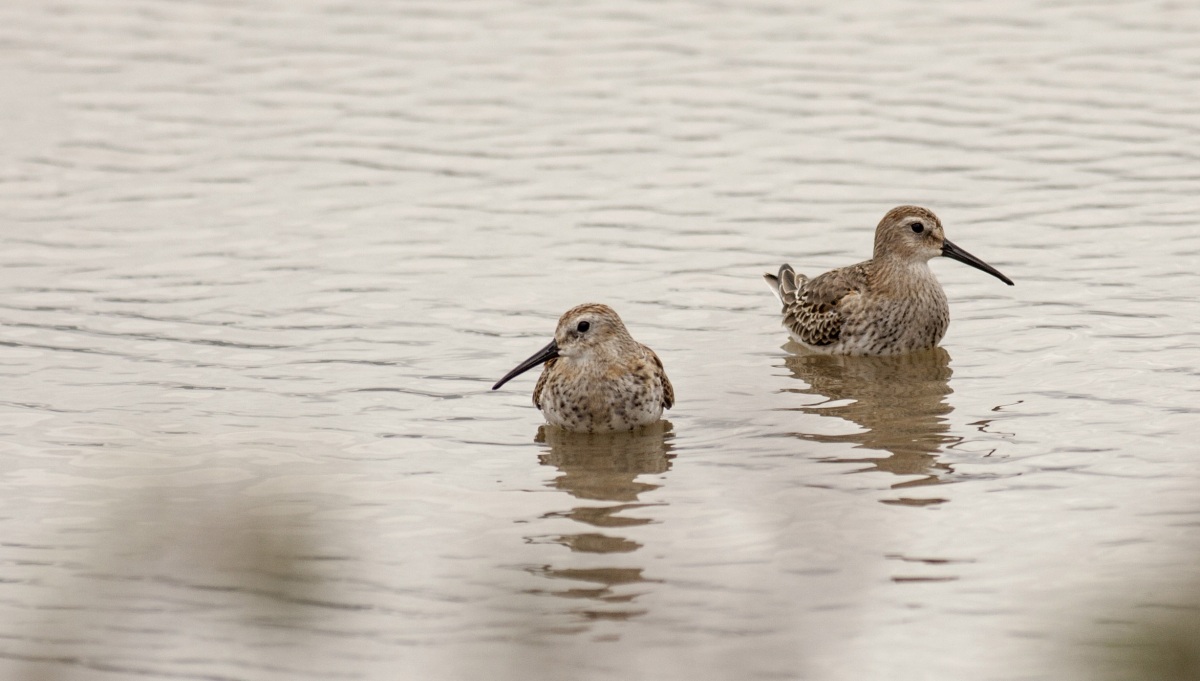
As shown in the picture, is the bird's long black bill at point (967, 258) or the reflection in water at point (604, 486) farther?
the bird's long black bill at point (967, 258)

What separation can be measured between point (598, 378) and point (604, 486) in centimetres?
131

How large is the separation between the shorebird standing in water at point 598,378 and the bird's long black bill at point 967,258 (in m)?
3.47

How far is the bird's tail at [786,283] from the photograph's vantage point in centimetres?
1560

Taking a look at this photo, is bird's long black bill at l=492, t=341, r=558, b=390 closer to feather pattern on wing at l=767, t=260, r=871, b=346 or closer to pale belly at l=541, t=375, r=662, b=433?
pale belly at l=541, t=375, r=662, b=433

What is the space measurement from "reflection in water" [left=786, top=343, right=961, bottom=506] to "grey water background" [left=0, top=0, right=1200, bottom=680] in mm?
55

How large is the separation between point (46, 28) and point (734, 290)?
1461 centimetres

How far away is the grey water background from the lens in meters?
8.49

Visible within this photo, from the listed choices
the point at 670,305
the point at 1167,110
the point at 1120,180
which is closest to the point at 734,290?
the point at 670,305

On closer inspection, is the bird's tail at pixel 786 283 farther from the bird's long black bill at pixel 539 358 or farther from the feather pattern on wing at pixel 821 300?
the bird's long black bill at pixel 539 358

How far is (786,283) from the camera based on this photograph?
1580cm

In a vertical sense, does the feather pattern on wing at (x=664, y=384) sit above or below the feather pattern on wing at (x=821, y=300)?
below

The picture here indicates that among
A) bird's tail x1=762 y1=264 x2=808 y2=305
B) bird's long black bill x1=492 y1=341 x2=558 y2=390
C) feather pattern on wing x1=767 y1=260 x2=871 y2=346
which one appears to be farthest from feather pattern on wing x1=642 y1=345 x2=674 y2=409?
bird's tail x1=762 y1=264 x2=808 y2=305

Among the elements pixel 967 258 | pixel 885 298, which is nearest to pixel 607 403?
pixel 885 298

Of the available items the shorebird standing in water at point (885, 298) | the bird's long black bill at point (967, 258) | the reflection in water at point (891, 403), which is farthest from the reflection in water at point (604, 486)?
the bird's long black bill at point (967, 258)
